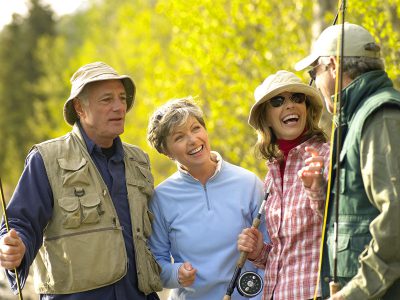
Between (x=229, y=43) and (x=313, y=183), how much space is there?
350 inches

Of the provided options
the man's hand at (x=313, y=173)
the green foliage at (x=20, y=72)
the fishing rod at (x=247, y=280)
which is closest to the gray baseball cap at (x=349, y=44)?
the man's hand at (x=313, y=173)

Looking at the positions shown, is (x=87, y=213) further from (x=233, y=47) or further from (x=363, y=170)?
(x=233, y=47)

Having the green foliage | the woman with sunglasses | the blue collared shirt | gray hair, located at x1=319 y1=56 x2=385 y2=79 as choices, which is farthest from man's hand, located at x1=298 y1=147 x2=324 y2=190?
the green foliage

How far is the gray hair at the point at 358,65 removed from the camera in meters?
4.05

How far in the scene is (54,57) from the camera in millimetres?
34281

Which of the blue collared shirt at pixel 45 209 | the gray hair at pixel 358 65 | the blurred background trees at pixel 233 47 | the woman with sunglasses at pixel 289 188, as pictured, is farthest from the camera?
the blurred background trees at pixel 233 47

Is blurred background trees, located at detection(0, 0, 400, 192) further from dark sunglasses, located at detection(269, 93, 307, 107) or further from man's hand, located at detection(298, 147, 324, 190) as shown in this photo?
man's hand, located at detection(298, 147, 324, 190)

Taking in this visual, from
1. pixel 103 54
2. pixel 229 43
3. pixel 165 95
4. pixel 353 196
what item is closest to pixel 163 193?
pixel 353 196

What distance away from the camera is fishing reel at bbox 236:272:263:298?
5000mm

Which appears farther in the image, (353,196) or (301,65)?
(301,65)

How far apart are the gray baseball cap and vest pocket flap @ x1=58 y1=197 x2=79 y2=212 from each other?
1.58 m

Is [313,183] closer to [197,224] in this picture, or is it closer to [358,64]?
[358,64]

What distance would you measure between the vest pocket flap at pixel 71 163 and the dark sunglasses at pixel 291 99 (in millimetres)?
1177

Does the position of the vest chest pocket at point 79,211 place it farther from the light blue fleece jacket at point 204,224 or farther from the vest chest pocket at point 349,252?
the vest chest pocket at point 349,252
